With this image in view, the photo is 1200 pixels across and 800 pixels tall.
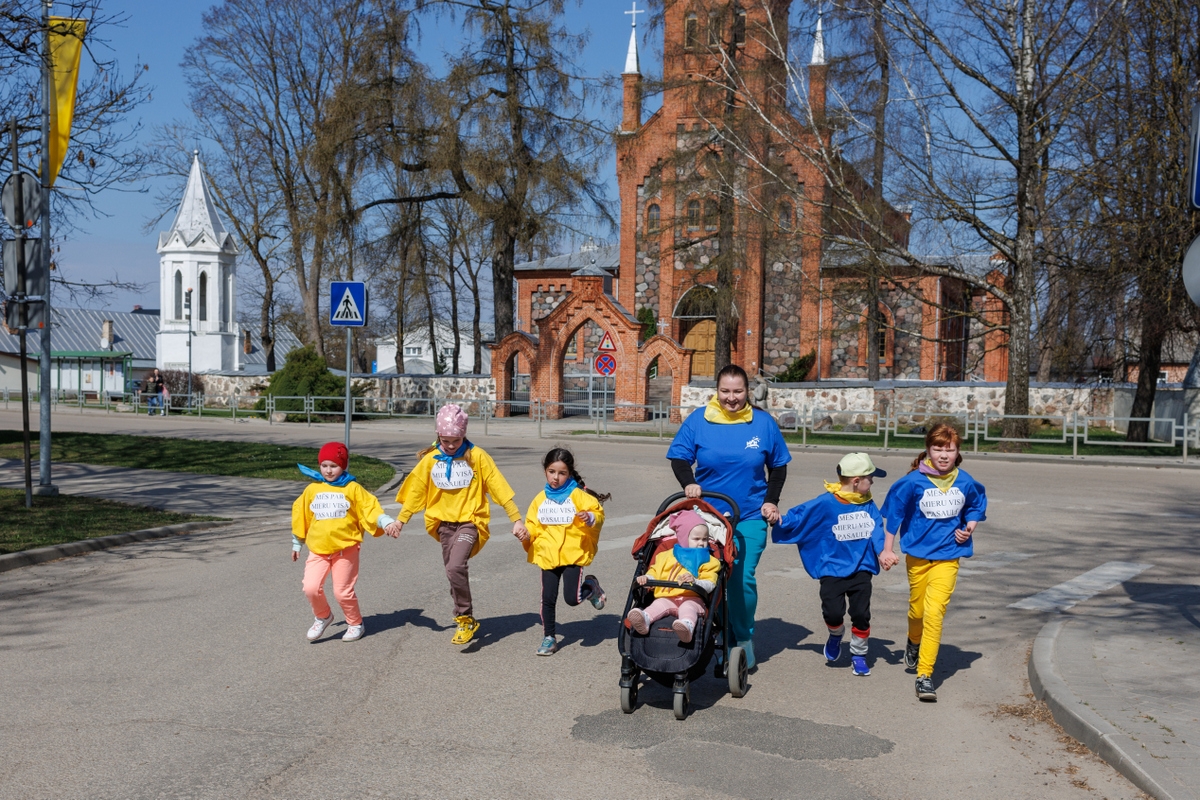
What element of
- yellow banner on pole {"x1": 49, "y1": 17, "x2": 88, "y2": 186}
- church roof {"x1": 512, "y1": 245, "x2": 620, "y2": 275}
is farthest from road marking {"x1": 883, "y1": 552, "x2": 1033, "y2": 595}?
church roof {"x1": 512, "y1": 245, "x2": 620, "y2": 275}

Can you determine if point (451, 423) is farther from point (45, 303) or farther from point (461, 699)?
point (45, 303)

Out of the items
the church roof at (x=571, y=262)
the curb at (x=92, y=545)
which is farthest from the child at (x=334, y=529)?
the church roof at (x=571, y=262)

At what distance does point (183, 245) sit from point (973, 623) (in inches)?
2216

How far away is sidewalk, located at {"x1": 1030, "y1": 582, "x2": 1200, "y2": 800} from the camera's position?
185 inches

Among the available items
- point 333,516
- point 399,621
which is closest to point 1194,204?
point 333,516

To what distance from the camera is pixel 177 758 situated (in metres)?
4.82

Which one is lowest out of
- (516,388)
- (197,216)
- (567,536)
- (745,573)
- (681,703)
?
(681,703)

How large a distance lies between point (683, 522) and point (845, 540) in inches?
41.0

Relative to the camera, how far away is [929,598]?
612 cm

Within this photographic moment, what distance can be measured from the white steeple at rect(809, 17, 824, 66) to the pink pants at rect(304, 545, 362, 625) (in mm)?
22650

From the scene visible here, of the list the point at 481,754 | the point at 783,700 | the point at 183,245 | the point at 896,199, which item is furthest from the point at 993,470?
the point at 183,245

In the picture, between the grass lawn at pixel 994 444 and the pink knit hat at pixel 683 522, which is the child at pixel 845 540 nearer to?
the pink knit hat at pixel 683 522

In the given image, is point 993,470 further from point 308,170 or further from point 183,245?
point 183,245

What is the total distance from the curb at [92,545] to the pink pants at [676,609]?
6.55 m
